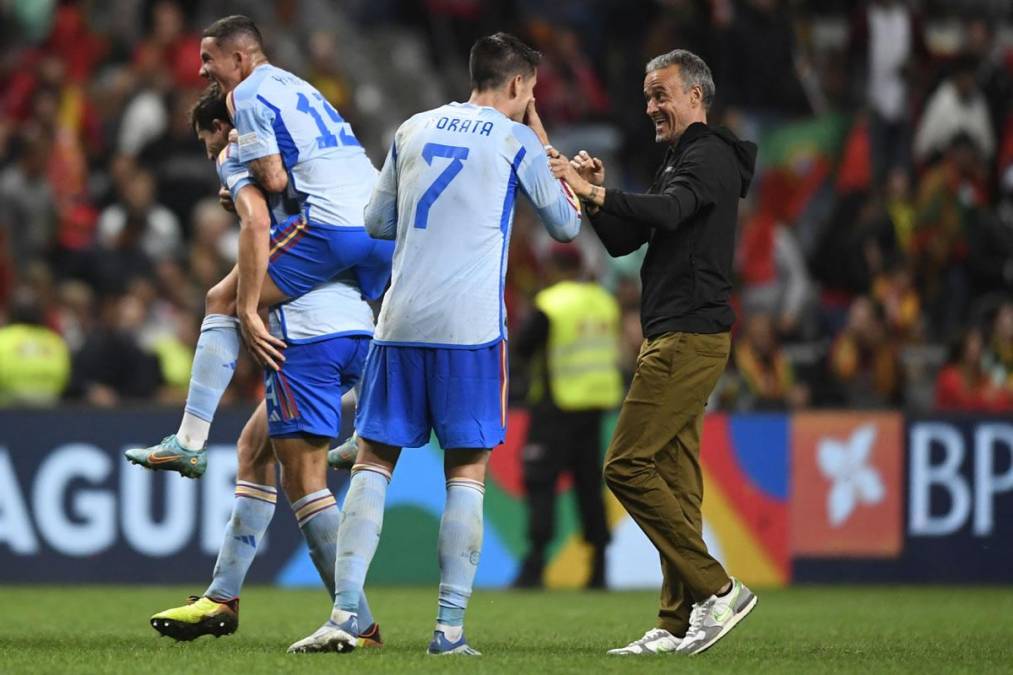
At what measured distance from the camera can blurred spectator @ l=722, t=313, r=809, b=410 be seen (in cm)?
1459

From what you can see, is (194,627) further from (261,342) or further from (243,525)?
(261,342)

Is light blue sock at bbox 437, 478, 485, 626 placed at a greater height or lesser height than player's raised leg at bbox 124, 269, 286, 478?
lesser

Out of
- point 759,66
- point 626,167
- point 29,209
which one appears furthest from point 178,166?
point 759,66

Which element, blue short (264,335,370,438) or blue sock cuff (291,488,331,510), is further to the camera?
blue sock cuff (291,488,331,510)

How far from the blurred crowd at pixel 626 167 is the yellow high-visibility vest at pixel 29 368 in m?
0.02

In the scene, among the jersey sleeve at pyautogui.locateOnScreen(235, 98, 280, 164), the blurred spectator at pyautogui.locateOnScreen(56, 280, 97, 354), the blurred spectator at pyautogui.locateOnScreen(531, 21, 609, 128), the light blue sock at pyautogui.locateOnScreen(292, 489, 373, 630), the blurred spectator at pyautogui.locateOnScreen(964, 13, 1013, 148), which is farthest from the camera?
the blurred spectator at pyautogui.locateOnScreen(531, 21, 609, 128)

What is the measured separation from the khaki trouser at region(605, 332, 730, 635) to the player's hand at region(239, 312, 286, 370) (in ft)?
4.57

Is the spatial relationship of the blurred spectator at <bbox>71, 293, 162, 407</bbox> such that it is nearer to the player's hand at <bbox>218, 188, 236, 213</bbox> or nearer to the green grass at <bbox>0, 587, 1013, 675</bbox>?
the green grass at <bbox>0, 587, 1013, 675</bbox>

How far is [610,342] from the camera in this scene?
43.5ft

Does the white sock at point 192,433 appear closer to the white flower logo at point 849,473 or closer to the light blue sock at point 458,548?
the light blue sock at point 458,548

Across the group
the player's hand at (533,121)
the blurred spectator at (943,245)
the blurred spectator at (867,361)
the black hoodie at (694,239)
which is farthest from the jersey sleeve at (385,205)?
the blurred spectator at (943,245)

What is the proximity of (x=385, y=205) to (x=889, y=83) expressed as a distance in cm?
1215

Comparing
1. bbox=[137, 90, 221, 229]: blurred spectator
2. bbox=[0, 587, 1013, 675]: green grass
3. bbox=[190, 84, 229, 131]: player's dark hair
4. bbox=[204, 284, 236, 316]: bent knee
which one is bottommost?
bbox=[0, 587, 1013, 675]: green grass

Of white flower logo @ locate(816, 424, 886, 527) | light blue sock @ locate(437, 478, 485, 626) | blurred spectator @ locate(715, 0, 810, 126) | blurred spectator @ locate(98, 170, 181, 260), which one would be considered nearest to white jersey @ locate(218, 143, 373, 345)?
light blue sock @ locate(437, 478, 485, 626)
